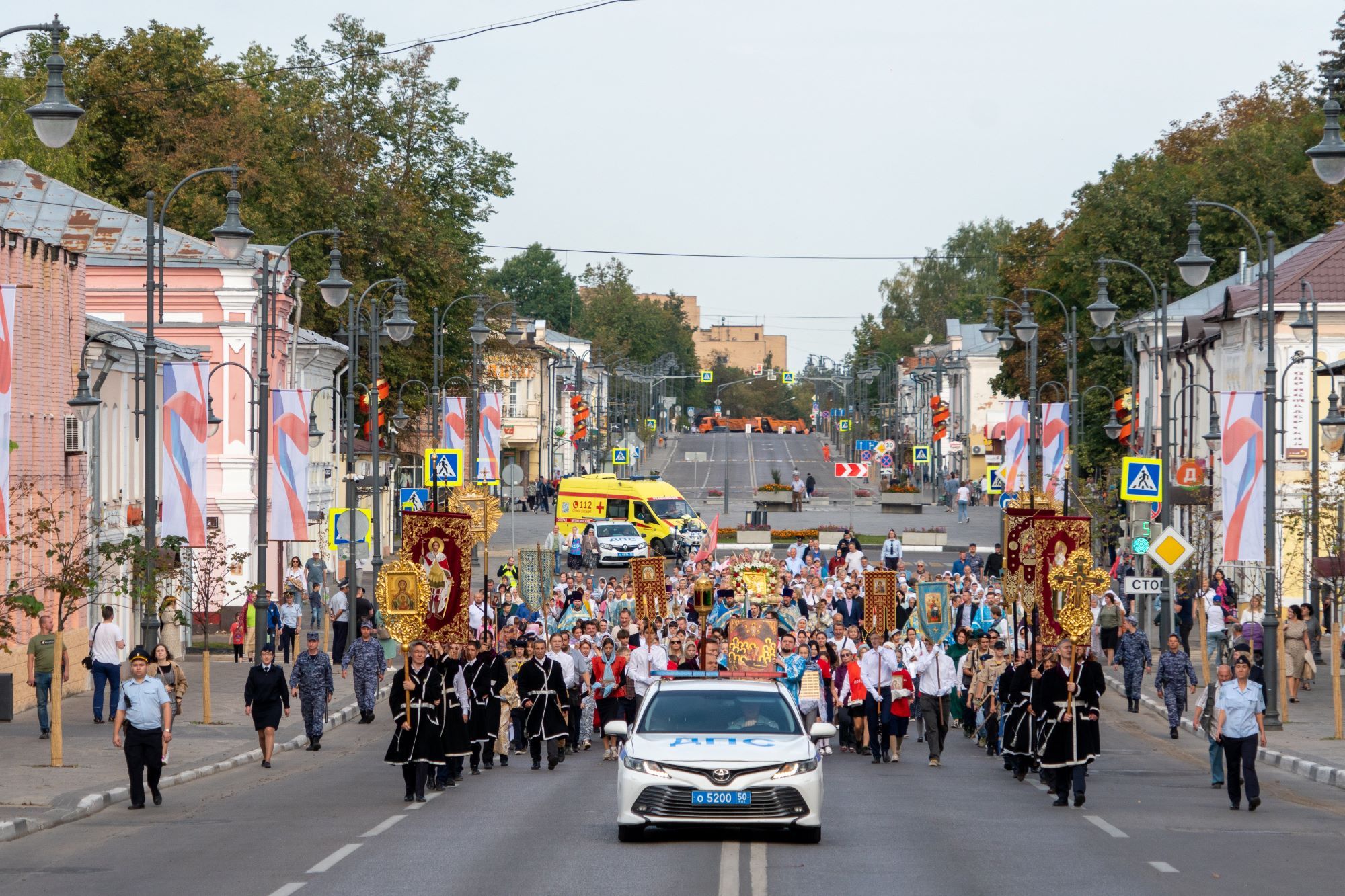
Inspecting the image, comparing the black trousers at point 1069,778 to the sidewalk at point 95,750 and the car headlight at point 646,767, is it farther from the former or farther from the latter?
the sidewalk at point 95,750

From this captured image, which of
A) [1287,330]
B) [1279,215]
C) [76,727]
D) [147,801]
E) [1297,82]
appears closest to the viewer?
[147,801]

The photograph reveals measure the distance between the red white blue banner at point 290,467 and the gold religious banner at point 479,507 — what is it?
2486mm

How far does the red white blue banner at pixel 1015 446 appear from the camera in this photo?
48875 mm

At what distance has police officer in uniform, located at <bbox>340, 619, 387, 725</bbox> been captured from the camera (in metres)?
28.0

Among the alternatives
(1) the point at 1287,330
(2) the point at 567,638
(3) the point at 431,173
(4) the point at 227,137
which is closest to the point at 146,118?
(4) the point at 227,137

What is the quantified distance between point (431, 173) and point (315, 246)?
682 centimetres

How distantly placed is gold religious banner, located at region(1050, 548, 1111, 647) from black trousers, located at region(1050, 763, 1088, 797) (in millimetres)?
3289

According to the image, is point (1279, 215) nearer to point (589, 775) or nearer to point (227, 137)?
point (227, 137)

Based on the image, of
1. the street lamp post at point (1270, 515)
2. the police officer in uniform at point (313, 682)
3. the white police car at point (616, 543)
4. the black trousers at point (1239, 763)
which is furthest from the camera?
the white police car at point (616, 543)

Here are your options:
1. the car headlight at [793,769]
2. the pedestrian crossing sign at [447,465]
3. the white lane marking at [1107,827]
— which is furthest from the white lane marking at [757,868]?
the pedestrian crossing sign at [447,465]

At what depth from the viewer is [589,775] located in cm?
2227

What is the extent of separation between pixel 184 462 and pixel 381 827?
1305 cm

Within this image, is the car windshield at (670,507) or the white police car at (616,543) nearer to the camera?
the white police car at (616,543)

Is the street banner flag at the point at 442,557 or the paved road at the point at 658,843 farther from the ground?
the street banner flag at the point at 442,557
